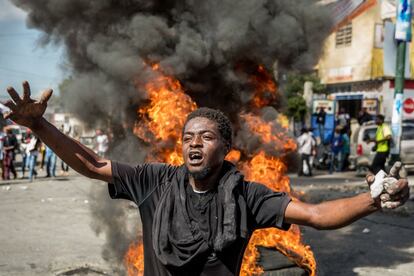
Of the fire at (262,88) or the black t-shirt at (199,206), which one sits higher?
the fire at (262,88)

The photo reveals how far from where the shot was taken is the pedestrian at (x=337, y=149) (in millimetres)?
15591

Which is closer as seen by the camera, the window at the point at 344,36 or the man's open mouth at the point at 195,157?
the man's open mouth at the point at 195,157

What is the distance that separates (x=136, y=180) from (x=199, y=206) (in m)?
0.44

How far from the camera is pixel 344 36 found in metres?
23.7

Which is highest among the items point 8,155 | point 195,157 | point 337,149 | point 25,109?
point 25,109

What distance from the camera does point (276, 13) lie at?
561cm

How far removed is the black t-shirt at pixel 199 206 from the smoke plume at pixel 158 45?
2713 mm

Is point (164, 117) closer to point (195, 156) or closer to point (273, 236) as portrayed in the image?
point (273, 236)

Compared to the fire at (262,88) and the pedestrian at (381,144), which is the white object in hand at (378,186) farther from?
the pedestrian at (381,144)

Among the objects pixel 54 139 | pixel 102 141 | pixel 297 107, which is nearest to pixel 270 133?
pixel 54 139

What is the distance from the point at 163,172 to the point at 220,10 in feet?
11.1

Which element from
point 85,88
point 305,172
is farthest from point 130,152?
point 305,172

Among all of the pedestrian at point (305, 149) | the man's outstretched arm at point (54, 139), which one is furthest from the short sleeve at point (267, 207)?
the pedestrian at point (305, 149)

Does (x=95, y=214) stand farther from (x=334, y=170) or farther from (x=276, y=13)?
(x=334, y=170)
